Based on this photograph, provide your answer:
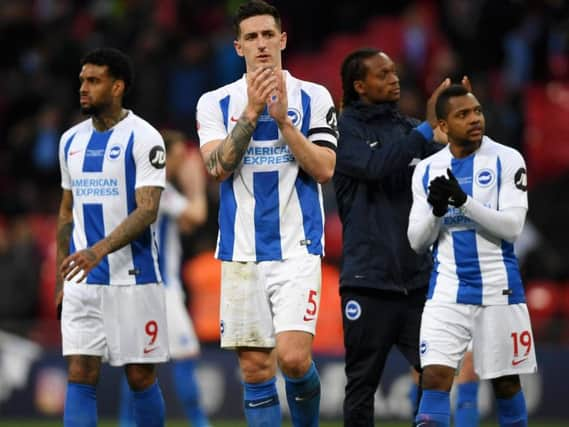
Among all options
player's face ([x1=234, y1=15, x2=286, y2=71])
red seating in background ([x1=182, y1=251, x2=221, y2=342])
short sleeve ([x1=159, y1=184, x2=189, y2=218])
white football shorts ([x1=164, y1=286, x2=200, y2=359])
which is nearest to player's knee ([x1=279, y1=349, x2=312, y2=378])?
player's face ([x1=234, y1=15, x2=286, y2=71])

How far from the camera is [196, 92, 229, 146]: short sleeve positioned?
25.3ft

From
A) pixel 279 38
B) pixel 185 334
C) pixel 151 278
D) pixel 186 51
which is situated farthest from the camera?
pixel 186 51

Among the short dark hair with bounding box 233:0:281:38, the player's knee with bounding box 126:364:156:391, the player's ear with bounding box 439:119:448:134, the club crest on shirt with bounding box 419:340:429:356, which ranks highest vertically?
the short dark hair with bounding box 233:0:281:38

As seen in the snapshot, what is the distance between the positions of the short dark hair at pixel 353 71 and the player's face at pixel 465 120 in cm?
69

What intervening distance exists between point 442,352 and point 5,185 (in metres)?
10.3

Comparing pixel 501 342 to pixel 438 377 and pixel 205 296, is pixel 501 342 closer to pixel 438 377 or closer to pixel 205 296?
pixel 438 377

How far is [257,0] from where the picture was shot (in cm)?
771

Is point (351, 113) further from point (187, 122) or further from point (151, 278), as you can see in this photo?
point (187, 122)

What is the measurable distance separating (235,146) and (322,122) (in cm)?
61

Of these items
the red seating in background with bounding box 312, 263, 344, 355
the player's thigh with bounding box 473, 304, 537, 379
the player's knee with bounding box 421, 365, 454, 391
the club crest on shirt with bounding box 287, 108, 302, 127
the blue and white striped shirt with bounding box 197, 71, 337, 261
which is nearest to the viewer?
the blue and white striped shirt with bounding box 197, 71, 337, 261

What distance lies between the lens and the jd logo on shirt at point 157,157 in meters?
8.16

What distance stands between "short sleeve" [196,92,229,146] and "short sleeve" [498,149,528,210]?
159 centimetres

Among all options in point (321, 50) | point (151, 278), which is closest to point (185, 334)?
point (151, 278)

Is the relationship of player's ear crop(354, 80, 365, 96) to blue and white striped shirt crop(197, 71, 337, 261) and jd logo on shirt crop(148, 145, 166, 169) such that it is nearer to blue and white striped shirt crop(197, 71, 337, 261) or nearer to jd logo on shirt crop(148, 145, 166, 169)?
blue and white striped shirt crop(197, 71, 337, 261)
